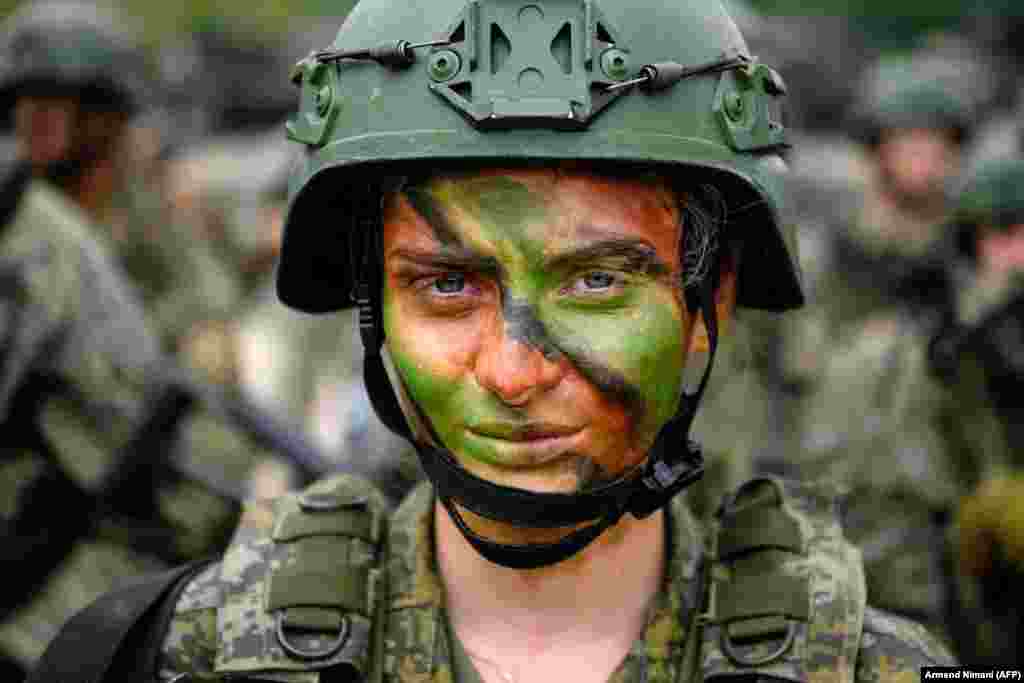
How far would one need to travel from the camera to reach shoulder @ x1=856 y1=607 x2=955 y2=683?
3365mm

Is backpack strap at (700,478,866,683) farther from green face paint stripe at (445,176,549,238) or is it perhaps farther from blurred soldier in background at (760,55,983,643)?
blurred soldier in background at (760,55,983,643)

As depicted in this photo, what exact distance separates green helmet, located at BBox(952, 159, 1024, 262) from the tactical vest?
167 inches

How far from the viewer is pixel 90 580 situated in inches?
266

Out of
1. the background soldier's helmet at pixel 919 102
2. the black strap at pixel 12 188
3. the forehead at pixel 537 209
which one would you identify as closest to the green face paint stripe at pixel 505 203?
the forehead at pixel 537 209

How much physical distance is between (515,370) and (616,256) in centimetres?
29

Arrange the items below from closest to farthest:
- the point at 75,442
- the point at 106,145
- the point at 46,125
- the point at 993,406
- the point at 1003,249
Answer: the point at 75,442, the point at 993,406, the point at 1003,249, the point at 46,125, the point at 106,145

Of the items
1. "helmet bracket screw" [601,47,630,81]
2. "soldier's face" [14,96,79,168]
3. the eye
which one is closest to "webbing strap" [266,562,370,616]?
the eye

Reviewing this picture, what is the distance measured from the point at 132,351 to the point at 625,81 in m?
4.03

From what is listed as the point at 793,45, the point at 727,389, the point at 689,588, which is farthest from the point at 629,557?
the point at 793,45

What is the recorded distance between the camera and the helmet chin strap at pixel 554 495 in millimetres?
3271

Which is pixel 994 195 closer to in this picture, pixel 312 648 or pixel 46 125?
pixel 46 125

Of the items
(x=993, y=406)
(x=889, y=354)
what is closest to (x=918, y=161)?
(x=889, y=354)

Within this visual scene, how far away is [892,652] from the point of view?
134 inches

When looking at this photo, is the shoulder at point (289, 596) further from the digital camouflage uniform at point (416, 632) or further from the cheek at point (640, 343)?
the cheek at point (640, 343)
